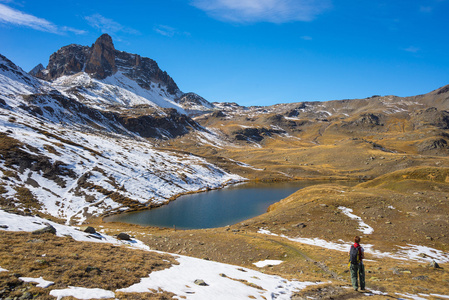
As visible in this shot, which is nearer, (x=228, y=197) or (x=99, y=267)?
(x=99, y=267)

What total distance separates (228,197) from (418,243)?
60492 millimetres

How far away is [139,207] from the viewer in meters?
70.3

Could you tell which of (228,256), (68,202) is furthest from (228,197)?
(228,256)

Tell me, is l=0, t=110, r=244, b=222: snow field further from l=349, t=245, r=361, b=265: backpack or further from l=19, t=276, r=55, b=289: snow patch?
l=349, t=245, r=361, b=265: backpack

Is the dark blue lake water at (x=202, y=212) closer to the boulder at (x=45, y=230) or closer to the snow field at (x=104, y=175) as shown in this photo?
the snow field at (x=104, y=175)

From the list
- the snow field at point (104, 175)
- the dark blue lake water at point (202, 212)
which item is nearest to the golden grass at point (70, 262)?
the dark blue lake water at point (202, 212)

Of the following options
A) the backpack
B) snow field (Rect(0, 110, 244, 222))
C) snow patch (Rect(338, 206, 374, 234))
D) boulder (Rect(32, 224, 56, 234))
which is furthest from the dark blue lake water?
the backpack

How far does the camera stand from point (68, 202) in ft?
203

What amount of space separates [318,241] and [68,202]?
202 ft

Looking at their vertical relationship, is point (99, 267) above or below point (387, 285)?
above

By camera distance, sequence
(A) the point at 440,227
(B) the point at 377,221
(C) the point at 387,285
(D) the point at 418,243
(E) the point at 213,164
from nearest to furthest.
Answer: (C) the point at 387,285 < (D) the point at 418,243 < (A) the point at 440,227 < (B) the point at 377,221 < (E) the point at 213,164

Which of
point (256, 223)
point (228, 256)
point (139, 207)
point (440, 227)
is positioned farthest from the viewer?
point (139, 207)

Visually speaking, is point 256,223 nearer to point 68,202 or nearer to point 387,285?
point 387,285

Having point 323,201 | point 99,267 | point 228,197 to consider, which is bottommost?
point 228,197
